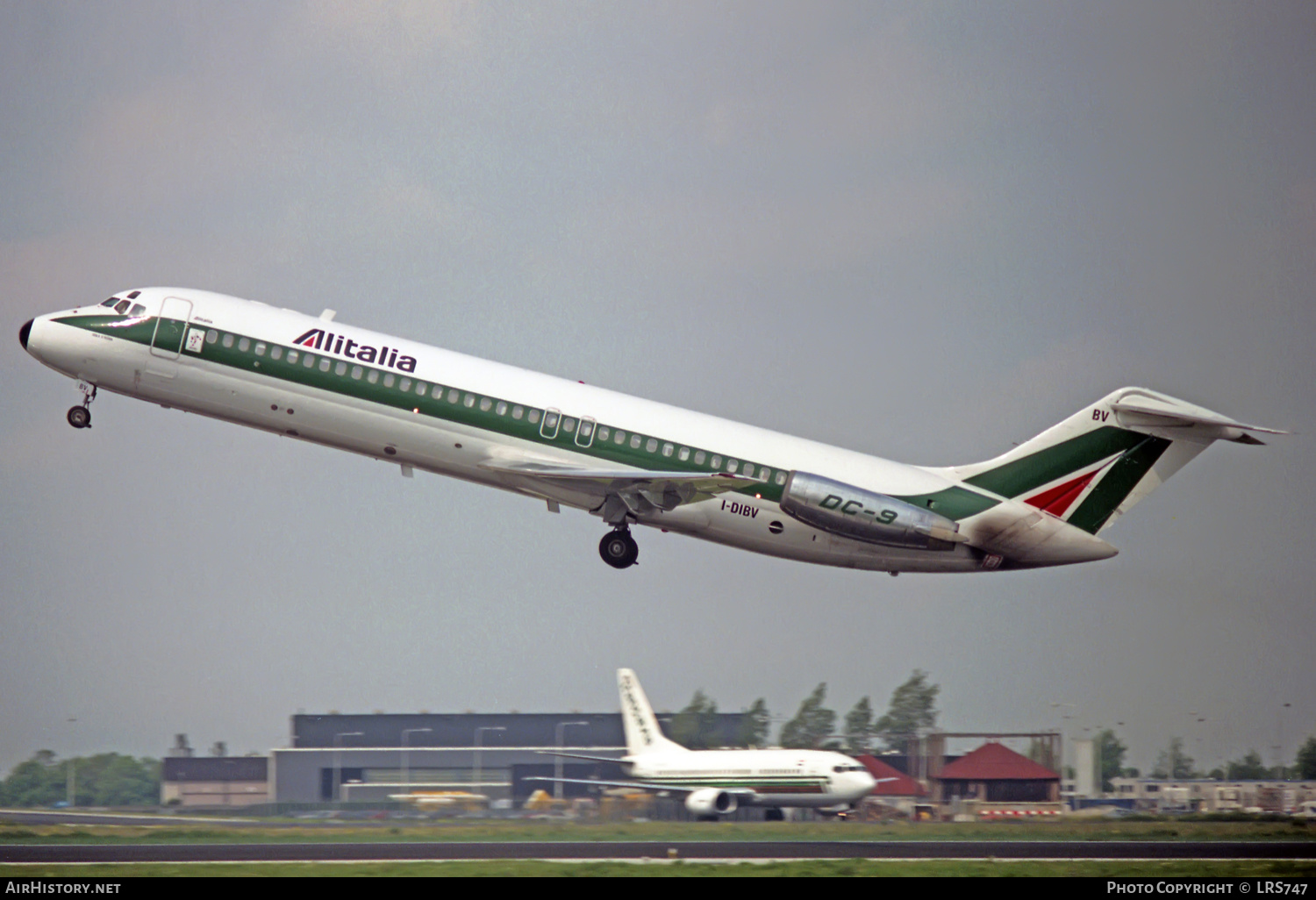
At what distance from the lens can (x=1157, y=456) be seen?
32.2 meters

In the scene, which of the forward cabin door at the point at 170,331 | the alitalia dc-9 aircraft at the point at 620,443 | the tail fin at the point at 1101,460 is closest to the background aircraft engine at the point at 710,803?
the alitalia dc-9 aircraft at the point at 620,443

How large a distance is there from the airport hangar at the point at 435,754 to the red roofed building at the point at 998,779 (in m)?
5.77

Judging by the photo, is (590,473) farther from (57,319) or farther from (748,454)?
(57,319)

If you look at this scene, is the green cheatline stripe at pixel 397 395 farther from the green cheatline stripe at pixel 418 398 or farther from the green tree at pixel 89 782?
the green tree at pixel 89 782

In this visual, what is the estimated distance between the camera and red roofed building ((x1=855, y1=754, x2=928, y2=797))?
3512 centimetres

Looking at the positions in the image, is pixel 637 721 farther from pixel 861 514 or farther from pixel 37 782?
pixel 37 782

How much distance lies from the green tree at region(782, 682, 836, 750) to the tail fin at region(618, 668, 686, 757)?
9.08 feet

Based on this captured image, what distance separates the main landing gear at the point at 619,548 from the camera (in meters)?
32.7

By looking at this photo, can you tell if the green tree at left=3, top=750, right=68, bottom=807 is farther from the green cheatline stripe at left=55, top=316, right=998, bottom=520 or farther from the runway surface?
the green cheatline stripe at left=55, top=316, right=998, bottom=520

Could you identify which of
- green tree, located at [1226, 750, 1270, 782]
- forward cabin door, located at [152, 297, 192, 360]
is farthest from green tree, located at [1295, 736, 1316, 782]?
forward cabin door, located at [152, 297, 192, 360]

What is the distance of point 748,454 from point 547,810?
824 cm

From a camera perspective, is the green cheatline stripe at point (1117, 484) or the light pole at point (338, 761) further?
the light pole at point (338, 761)
